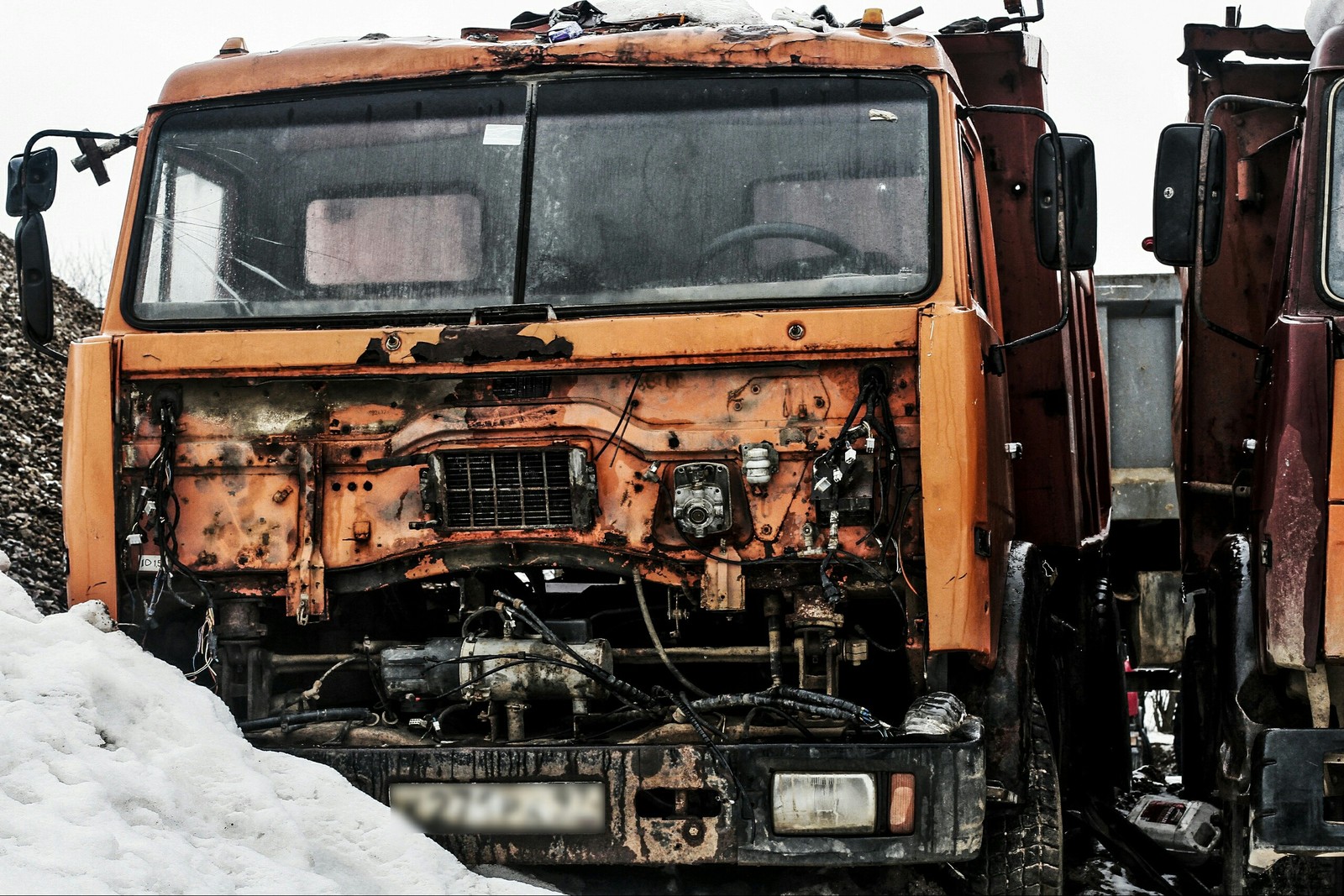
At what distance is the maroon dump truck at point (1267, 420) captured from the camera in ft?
13.7

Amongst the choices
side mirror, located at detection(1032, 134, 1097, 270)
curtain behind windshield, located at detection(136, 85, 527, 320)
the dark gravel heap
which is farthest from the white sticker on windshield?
the dark gravel heap

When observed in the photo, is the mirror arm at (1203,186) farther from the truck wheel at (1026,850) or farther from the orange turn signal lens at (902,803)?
the orange turn signal lens at (902,803)

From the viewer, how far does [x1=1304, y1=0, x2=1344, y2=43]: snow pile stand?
16.3ft

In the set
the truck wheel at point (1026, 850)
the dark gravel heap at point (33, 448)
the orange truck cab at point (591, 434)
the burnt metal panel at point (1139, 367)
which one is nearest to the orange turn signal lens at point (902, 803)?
the orange truck cab at point (591, 434)

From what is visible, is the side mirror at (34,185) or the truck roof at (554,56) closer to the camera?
the truck roof at (554,56)

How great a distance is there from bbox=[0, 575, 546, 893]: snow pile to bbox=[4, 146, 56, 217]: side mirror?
1.35 m

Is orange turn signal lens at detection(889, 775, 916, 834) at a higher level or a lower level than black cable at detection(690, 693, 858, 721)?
lower

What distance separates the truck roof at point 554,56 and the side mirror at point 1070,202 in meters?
0.42

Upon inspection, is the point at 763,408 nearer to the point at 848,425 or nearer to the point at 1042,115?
the point at 848,425

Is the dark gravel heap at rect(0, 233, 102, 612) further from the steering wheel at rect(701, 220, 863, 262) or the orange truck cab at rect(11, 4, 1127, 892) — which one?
the steering wheel at rect(701, 220, 863, 262)

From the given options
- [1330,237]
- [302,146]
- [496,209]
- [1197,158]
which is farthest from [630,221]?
[1330,237]

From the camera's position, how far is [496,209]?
4.55 m

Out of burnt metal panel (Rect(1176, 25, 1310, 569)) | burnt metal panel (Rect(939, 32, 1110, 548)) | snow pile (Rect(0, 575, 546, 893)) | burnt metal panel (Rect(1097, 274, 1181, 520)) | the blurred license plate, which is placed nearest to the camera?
snow pile (Rect(0, 575, 546, 893))

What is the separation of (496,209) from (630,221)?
39cm
